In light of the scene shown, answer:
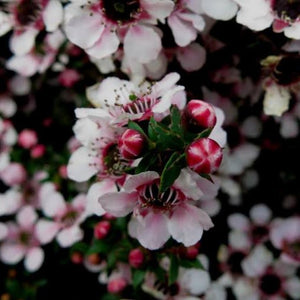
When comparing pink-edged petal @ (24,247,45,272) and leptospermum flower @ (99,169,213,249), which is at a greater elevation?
leptospermum flower @ (99,169,213,249)

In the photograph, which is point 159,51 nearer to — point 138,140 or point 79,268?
point 138,140

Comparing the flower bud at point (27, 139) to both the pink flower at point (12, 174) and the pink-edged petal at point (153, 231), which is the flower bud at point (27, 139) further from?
the pink-edged petal at point (153, 231)

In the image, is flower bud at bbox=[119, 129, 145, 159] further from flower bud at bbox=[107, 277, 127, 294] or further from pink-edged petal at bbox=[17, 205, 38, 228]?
pink-edged petal at bbox=[17, 205, 38, 228]

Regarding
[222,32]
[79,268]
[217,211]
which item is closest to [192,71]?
[222,32]

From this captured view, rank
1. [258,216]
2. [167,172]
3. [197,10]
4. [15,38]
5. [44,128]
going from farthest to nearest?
[44,128] → [258,216] → [15,38] → [197,10] → [167,172]

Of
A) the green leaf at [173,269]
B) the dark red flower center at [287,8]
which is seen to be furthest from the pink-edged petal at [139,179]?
the dark red flower center at [287,8]

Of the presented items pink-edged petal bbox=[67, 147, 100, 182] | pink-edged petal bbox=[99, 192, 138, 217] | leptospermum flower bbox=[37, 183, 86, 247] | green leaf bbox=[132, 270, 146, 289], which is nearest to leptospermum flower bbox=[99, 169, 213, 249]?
pink-edged petal bbox=[99, 192, 138, 217]
